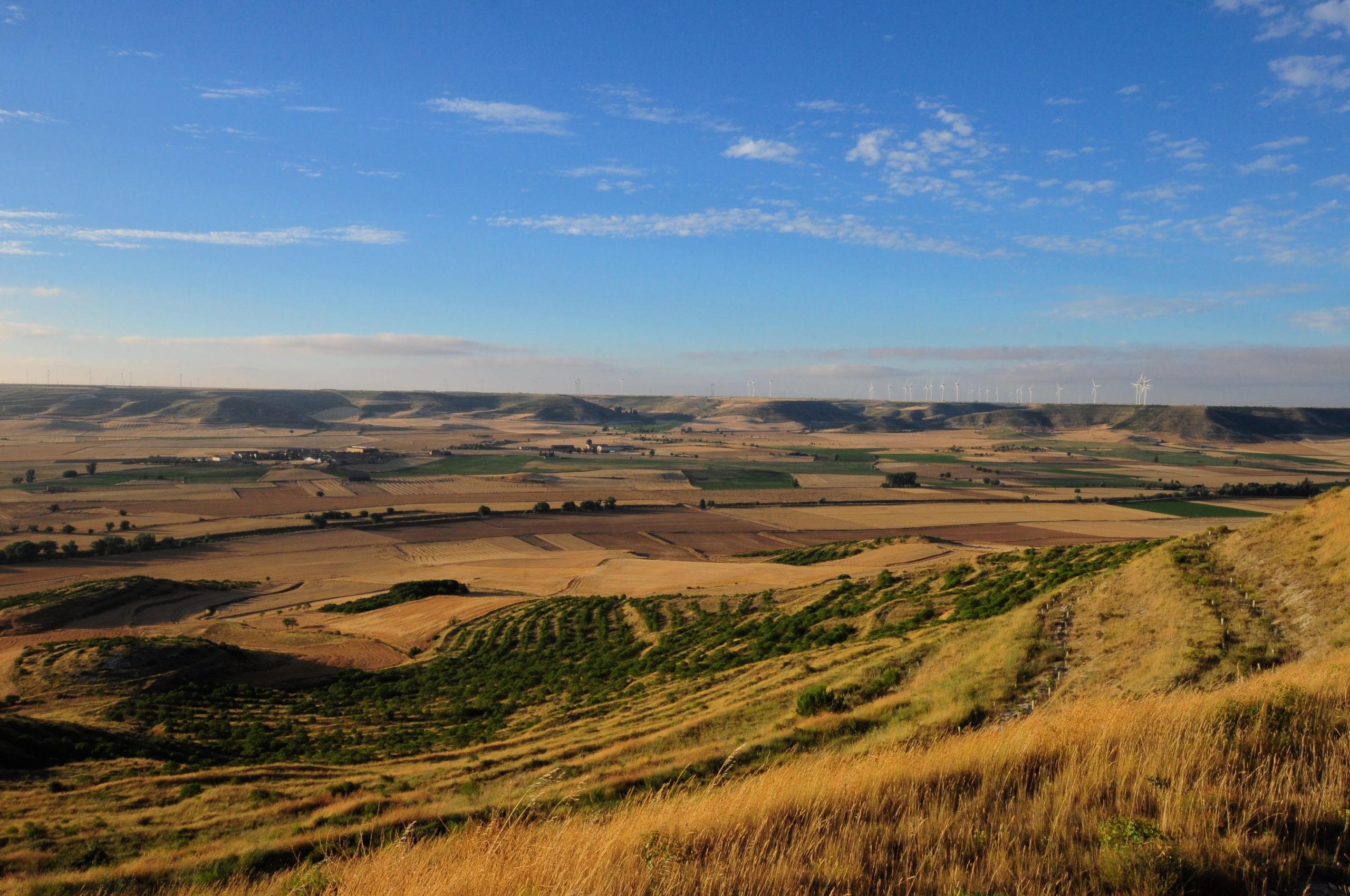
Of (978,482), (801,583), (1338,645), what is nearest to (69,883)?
(1338,645)

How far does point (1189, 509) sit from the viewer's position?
10544cm

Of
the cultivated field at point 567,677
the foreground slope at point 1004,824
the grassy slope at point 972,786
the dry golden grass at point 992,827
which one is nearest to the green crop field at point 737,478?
the cultivated field at point 567,677

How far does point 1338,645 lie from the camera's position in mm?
12641

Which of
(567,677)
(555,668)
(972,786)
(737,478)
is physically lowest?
(555,668)

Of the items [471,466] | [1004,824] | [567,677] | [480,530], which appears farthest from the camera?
[471,466]

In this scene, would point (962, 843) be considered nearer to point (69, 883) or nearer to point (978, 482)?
point (69, 883)

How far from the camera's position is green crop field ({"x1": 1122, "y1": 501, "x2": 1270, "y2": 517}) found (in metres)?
98.3

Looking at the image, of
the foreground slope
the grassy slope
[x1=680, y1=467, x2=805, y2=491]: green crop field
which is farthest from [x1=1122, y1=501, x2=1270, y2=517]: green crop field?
the foreground slope

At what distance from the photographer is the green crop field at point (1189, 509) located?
98.3m

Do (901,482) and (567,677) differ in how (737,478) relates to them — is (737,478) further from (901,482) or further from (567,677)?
(567,677)

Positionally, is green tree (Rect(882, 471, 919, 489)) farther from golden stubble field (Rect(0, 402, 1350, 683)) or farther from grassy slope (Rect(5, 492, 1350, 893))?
grassy slope (Rect(5, 492, 1350, 893))

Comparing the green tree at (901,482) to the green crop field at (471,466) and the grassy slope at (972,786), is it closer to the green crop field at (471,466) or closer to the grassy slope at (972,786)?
the green crop field at (471,466)

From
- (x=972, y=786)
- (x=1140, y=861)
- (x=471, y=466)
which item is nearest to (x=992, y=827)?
(x=972, y=786)

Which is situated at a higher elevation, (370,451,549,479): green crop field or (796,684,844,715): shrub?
(796,684,844,715): shrub
